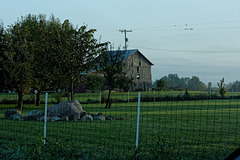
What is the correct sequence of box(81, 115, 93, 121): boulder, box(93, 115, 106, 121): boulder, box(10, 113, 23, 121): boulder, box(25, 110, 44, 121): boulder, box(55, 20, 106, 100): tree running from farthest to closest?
box(55, 20, 106, 100): tree
box(10, 113, 23, 121): boulder
box(25, 110, 44, 121): boulder
box(93, 115, 106, 121): boulder
box(81, 115, 93, 121): boulder

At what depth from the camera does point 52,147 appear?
7.21 m

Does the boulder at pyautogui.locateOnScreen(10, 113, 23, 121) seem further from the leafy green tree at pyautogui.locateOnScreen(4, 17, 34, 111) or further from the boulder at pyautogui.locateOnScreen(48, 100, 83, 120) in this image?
the leafy green tree at pyautogui.locateOnScreen(4, 17, 34, 111)

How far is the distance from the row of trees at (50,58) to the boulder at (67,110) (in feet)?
20.3

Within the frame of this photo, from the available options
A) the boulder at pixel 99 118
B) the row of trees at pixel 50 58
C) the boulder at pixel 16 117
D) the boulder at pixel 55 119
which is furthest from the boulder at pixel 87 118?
the row of trees at pixel 50 58

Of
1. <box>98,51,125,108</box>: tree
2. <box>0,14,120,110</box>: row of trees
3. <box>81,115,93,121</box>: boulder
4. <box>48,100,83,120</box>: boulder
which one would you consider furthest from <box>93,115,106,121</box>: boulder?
<box>98,51,125,108</box>: tree

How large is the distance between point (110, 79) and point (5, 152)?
21.1 metres

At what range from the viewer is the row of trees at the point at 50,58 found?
2480cm

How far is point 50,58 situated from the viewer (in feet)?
85.3

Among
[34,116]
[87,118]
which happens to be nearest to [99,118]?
[87,118]

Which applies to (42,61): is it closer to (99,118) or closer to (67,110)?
(67,110)

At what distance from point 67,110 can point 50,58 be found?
378 inches

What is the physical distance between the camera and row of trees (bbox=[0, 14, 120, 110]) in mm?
24797

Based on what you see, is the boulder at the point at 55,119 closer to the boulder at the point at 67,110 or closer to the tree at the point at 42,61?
the boulder at the point at 67,110

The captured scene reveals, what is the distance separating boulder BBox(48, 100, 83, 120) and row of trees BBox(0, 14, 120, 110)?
6.20 metres
